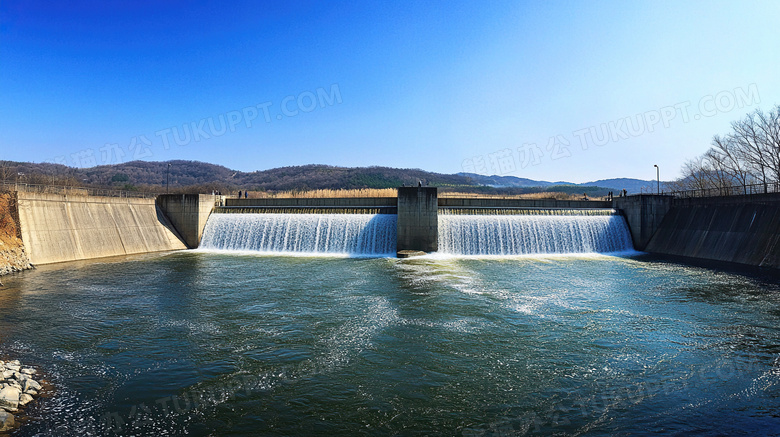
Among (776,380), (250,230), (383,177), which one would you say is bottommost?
(776,380)

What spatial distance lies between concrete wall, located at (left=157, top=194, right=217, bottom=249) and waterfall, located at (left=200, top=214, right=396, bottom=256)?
1.35 metres

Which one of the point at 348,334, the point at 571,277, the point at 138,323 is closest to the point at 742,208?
the point at 571,277

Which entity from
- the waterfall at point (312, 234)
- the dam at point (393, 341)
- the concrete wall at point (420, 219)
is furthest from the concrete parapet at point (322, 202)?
the dam at point (393, 341)

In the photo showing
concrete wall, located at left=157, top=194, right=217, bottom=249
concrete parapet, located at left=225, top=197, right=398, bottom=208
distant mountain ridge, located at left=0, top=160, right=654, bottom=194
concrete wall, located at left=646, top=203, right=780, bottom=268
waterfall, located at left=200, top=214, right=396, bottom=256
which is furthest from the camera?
distant mountain ridge, located at left=0, top=160, right=654, bottom=194

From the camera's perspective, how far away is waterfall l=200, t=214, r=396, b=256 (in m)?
26.5

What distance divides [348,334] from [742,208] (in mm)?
24332

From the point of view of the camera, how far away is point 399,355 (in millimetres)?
8836

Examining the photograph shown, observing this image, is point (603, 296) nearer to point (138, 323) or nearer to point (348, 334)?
point (348, 334)

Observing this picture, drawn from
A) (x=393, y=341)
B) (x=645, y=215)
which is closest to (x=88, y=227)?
(x=393, y=341)

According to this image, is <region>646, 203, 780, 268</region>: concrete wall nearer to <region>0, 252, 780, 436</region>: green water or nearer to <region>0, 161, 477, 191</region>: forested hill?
<region>0, 252, 780, 436</region>: green water

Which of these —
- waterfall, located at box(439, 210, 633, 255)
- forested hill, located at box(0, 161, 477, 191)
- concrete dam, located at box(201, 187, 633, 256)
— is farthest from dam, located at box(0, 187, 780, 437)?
forested hill, located at box(0, 161, 477, 191)

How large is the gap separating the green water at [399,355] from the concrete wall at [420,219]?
8984mm

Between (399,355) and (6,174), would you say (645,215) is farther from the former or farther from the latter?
(6,174)

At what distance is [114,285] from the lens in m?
16.3
